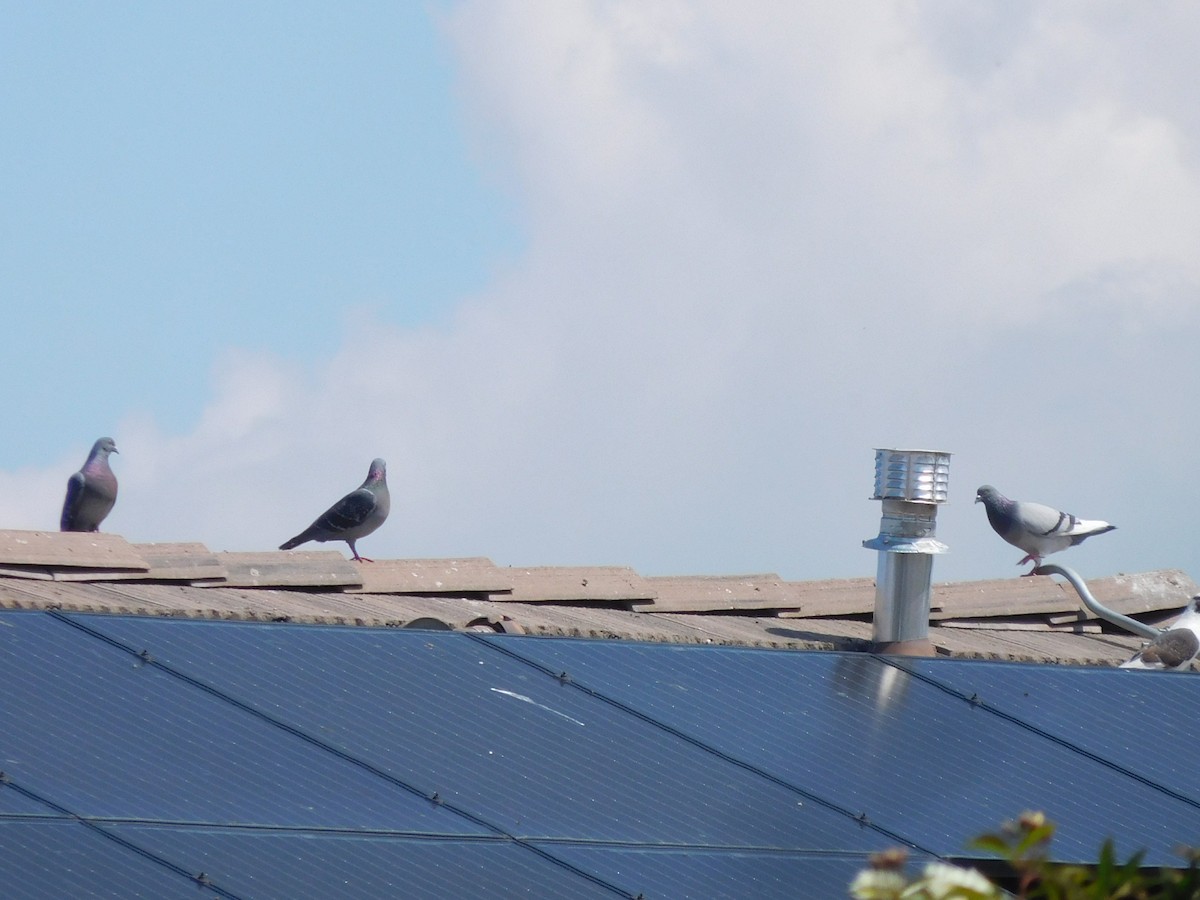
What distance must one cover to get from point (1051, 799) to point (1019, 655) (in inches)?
96.0

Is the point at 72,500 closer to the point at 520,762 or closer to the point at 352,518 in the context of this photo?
the point at 352,518

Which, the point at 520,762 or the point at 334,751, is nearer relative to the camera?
the point at 334,751

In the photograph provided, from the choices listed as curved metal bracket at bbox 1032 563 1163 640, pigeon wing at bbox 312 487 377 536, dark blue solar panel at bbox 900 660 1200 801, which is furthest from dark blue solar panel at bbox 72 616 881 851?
pigeon wing at bbox 312 487 377 536

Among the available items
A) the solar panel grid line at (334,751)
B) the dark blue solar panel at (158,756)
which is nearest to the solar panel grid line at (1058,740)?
the solar panel grid line at (334,751)

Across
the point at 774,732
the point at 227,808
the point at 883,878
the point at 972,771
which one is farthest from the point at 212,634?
the point at 883,878

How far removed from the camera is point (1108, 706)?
6883 mm

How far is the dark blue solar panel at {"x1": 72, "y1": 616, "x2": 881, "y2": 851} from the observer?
560cm

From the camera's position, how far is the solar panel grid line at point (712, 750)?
581cm

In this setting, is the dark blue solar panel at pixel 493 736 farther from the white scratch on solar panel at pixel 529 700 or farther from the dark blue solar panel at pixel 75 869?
the dark blue solar panel at pixel 75 869

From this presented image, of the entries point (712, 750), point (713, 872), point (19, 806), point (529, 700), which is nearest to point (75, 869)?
point (19, 806)

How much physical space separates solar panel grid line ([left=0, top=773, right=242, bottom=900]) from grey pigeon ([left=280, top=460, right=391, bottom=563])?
8.98 m

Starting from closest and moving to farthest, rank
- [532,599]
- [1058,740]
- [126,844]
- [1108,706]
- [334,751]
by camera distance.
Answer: [126,844]
[334,751]
[1058,740]
[1108,706]
[532,599]

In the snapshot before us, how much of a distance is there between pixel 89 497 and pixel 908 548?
918 cm

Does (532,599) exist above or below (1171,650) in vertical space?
below
